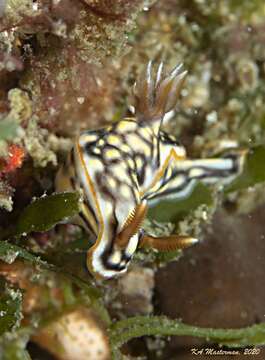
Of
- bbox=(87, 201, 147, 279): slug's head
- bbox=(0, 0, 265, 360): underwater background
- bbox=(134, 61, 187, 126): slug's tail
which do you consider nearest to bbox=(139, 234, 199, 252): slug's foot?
bbox=(87, 201, 147, 279): slug's head

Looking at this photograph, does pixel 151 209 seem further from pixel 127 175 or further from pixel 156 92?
pixel 156 92

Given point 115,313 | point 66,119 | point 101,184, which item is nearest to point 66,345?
point 115,313

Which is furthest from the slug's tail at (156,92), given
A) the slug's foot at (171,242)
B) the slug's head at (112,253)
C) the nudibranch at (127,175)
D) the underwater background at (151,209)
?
the slug's foot at (171,242)

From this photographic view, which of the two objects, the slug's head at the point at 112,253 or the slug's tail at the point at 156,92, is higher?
the slug's tail at the point at 156,92

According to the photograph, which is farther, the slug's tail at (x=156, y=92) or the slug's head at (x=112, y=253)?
the slug's tail at (x=156, y=92)

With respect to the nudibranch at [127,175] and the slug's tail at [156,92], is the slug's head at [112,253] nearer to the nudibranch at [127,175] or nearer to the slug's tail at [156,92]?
the nudibranch at [127,175]

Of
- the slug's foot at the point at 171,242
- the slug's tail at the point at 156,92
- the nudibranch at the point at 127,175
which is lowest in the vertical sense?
the slug's foot at the point at 171,242

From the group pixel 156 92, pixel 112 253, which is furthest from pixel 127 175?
pixel 156 92

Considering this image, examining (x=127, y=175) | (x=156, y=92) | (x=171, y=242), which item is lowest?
(x=171, y=242)
